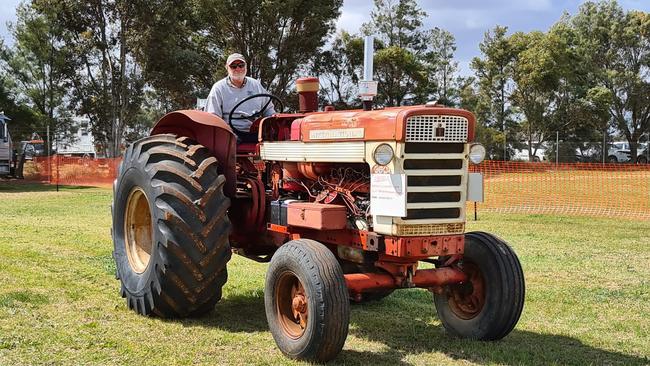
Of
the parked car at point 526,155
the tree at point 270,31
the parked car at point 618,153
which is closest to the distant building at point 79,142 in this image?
the tree at point 270,31

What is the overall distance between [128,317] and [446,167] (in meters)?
2.91

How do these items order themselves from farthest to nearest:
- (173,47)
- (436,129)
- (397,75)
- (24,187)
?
1. (397,75)
2. (173,47)
3. (24,187)
4. (436,129)

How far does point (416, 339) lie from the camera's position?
524 centimetres

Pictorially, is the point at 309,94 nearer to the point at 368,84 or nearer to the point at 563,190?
the point at 368,84

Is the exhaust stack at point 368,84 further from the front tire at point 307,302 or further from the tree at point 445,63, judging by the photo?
the tree at point 445,63

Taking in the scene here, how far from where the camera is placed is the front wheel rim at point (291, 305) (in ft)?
15.1

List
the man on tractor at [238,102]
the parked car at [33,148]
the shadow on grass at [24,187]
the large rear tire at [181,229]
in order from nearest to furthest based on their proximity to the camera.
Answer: the large rear tire at [181,229]
the man on tractor at [238,102]
the shadow on grass at [24,187]
the parked car at [33,148]

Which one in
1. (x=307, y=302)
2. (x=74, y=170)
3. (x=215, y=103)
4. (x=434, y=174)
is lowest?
(x=307, y=302)

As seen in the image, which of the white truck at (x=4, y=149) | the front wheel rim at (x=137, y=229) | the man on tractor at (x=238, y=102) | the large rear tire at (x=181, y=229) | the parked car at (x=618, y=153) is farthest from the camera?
the parked car at (x=618, y=153)

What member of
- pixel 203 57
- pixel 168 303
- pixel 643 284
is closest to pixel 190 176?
pixel 168 303

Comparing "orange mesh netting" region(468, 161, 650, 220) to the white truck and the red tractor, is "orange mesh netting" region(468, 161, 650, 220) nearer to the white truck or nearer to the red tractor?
the red tractor

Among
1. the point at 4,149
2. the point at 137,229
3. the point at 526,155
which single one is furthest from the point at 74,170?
the point at 137,229

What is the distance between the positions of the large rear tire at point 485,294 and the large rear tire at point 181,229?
5.95 ft

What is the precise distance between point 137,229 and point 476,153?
3.18m
